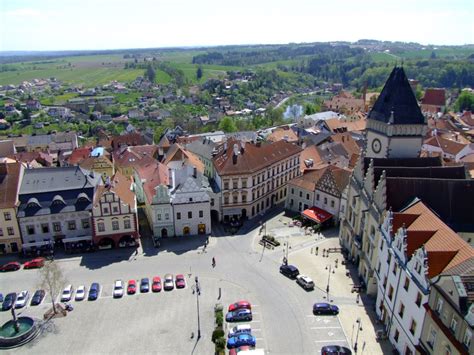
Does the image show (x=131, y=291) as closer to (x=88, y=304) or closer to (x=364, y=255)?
(x=88, y=304)

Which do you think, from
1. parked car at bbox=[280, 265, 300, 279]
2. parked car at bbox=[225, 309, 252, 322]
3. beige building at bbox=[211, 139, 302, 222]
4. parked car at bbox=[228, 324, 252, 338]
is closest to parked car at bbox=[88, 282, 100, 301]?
parked car at bbox=[225, 309, 252, 322]

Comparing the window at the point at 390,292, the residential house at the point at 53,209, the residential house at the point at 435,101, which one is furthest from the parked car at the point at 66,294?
the residential house at the point at 435,101

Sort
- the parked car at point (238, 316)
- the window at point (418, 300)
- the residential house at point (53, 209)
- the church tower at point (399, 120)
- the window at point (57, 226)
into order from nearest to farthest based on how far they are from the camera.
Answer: the window at point (418, 300) < the parked car at point (238, 316) < the church tower at point (399, 120) < the residential house at point (53, 209) < the window at point (57, 226)

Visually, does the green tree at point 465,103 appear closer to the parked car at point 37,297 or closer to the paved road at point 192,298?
the paved road at point 192,298

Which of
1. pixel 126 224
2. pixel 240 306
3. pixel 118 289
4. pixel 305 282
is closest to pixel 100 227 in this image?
pixel 126 224

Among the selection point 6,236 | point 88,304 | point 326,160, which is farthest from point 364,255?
point 6,236

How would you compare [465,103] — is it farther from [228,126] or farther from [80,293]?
[80,293]
